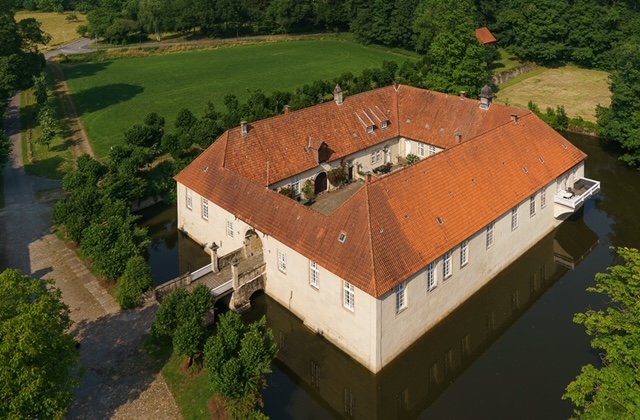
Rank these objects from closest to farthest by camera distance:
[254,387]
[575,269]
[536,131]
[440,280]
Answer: [254,387]
[440,280]
[575,269]
[536,131]

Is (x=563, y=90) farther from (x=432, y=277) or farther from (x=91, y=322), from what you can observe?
(x=91, y=322)

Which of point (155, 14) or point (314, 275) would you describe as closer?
point (314, 275)

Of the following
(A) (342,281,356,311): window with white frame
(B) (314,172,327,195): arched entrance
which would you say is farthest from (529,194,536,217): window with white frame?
(A) (342,281,356,311): window with white frame

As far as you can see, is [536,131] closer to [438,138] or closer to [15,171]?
[438,138]

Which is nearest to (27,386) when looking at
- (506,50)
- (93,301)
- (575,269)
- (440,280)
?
(93,301)

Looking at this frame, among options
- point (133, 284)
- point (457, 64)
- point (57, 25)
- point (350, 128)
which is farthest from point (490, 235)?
point (57, 25)

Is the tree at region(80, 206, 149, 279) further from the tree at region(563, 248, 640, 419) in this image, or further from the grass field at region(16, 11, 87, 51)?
the grass field at region(16, 11, 87, 51)

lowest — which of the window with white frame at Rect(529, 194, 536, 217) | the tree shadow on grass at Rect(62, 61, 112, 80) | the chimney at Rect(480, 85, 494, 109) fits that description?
the window with white frame at Rect(529, 194, 536, 217)
